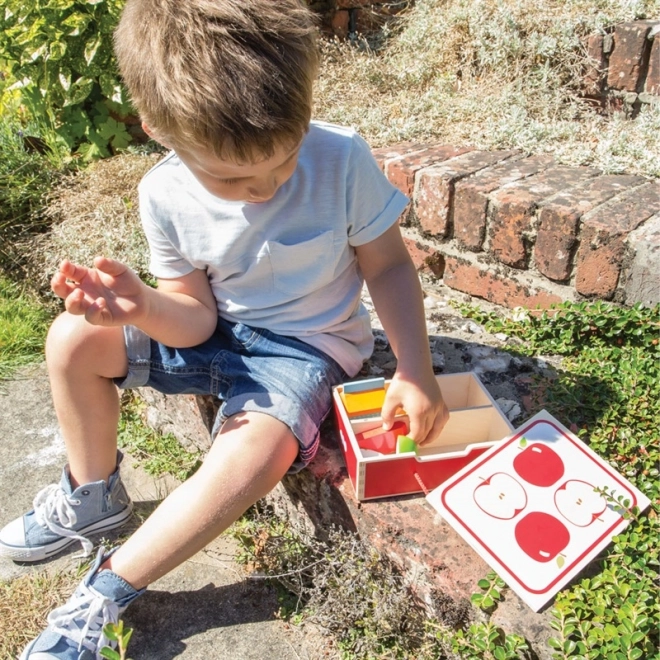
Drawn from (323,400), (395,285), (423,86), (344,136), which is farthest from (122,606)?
(423,86)

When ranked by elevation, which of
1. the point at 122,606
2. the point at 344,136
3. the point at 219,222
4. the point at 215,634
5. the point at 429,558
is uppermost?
the point at 344,136

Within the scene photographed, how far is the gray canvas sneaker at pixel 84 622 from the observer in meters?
1.47

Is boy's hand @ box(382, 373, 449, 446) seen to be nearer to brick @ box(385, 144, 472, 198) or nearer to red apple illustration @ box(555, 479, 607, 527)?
red apple illustration @ box(555, 479, 607, 527)

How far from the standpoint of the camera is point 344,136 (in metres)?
1.58

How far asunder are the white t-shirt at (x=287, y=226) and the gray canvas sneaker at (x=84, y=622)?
2.27ft

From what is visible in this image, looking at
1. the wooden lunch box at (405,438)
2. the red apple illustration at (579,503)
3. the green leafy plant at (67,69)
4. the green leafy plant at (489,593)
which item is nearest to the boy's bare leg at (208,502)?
the wooden lunch box at (405,438)

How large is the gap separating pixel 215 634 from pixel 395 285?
930 mm

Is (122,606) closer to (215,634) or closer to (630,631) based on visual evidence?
(215,634)

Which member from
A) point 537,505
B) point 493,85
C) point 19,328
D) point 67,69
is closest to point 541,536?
point 537,505

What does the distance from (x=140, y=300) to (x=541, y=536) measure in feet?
3.20

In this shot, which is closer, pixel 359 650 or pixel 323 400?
pixel 359 650

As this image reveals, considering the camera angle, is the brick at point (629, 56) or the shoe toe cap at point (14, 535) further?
the brick at point (629, 56)

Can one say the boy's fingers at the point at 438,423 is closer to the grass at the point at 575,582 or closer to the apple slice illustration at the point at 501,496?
the apple slice illustration at the point at 501,496

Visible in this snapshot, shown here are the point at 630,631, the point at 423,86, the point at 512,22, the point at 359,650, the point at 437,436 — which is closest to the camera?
the point at 630,631
